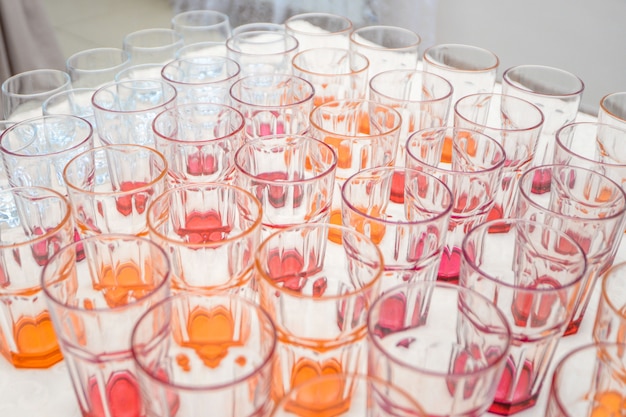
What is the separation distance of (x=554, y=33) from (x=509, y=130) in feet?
5.07

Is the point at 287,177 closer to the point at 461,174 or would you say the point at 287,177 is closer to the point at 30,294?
the point at 461,174

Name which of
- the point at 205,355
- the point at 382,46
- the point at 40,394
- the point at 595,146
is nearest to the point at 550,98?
the point at 595,146

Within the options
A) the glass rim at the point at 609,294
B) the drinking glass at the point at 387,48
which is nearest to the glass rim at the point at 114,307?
the glass rim at the point at 609,294

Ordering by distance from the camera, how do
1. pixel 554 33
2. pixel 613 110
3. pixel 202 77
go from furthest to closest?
pixel 554 33 < pixel 202 77 < pixel 613 110

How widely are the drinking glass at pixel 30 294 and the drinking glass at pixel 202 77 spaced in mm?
317

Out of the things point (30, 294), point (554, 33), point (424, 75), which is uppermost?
point (424, 75)

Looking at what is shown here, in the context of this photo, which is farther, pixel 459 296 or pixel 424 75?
pixel 424 75

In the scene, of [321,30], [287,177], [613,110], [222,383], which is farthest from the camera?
[321,30]

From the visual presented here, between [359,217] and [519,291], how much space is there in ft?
0.56

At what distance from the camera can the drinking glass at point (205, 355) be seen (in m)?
0.49

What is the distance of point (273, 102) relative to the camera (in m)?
0.99

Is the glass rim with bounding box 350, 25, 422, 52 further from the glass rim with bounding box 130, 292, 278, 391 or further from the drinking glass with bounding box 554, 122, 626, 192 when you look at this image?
the glass rim with bounding box 130, 292, 278, 391

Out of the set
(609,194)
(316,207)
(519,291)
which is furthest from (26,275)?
(609,194)

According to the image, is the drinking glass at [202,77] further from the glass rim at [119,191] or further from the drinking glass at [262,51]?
the glass rim at [119,191]
